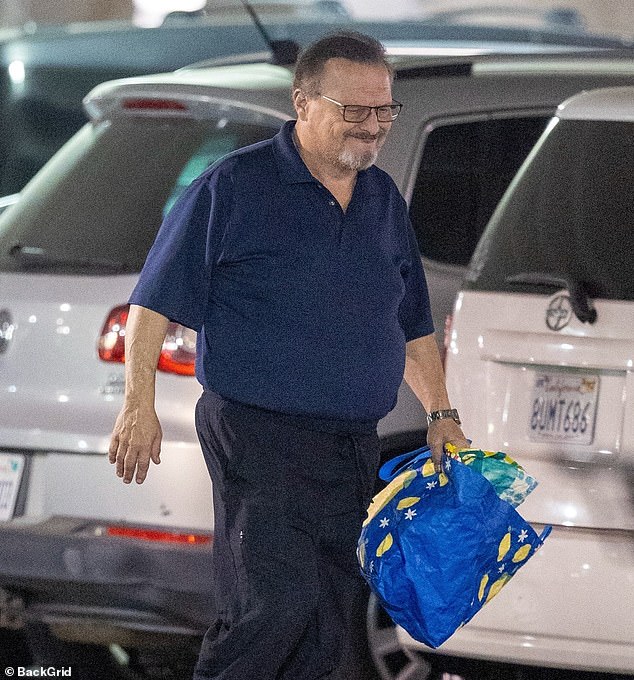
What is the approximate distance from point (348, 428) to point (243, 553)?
396 millimetres

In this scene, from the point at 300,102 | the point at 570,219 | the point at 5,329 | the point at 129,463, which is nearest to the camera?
the point at 129,463

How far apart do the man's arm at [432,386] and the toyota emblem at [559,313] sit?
1.03 feet

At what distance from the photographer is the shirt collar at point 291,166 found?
4.16 meters

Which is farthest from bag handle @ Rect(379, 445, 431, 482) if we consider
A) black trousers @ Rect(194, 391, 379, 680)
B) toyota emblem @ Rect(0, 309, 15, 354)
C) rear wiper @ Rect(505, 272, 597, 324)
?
toyota emblem @ Rect(0, 309, 15, 354)

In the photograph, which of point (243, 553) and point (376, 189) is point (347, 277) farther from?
point (243, 553)

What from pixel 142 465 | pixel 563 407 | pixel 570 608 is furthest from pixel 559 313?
pixel 142 465

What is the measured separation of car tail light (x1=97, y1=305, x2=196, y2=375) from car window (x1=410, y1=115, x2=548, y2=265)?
920mm

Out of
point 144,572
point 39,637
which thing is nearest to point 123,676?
point 39,637

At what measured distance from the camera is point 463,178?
555cm

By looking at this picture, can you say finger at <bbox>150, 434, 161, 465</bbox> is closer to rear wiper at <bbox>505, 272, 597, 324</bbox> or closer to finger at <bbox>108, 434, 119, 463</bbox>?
finger at <bbox>108, 434, 119, 463</bbox>

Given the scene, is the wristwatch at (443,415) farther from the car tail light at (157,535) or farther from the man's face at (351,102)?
the car tail light at (157,535)

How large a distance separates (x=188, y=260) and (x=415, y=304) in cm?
71

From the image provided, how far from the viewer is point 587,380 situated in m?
4.48

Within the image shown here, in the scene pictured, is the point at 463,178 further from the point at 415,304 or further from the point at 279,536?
the point at 279,536
